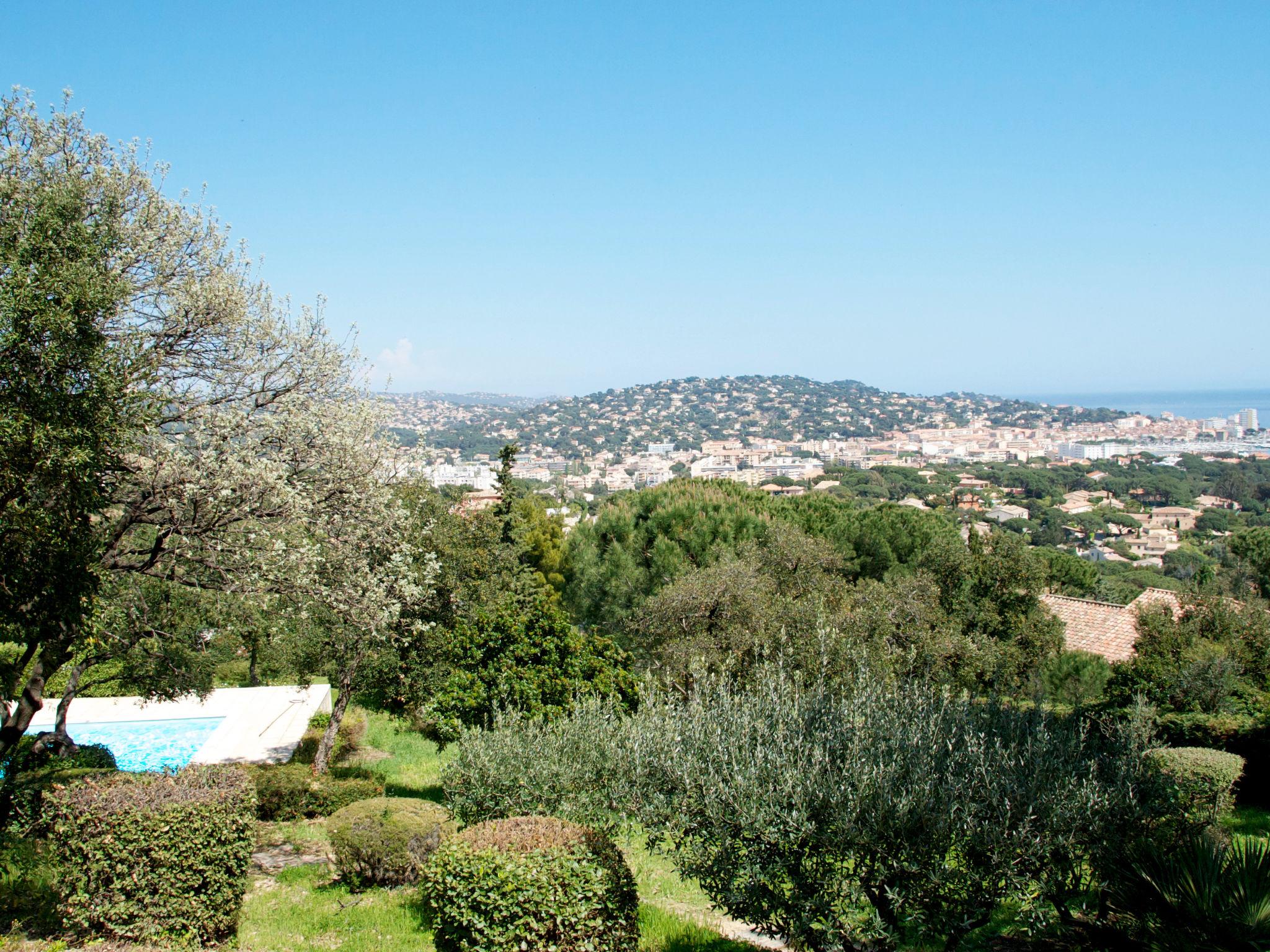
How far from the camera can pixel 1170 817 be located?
225 inches

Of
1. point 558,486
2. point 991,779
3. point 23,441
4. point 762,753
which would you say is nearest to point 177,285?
point 23,441

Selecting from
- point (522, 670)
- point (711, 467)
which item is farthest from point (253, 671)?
point (711, 467)

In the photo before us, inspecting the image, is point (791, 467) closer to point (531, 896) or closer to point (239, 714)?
point (239, 714)

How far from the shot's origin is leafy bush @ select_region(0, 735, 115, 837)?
8.21 metres

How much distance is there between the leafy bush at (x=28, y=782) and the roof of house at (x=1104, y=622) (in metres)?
25.0

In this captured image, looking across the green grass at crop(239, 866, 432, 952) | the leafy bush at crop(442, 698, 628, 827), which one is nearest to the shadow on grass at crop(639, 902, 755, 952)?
the leafy bush at crop(442, 698, 628, 827)

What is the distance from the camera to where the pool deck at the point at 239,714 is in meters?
18.2

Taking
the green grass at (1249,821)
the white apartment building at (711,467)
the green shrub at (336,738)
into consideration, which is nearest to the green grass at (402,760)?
the green shrub at (336,738)

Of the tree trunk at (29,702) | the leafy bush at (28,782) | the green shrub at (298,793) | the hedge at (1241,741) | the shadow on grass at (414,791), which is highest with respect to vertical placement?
the tree trunk at (29,702)

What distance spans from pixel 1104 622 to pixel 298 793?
26044 millimetres

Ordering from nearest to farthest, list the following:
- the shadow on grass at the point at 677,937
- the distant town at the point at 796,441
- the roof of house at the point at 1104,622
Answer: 1. the shadow on grass at the point at 677,937
2. the roof of house at the point at 1104,622
3. the distant town at the point at 796,441

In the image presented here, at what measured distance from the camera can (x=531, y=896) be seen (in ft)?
19.9

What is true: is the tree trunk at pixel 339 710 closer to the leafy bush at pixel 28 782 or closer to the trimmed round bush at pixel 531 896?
the leafy bush at pixel 28 782

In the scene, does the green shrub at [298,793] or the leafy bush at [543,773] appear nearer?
the leafy bush at [543,773]
